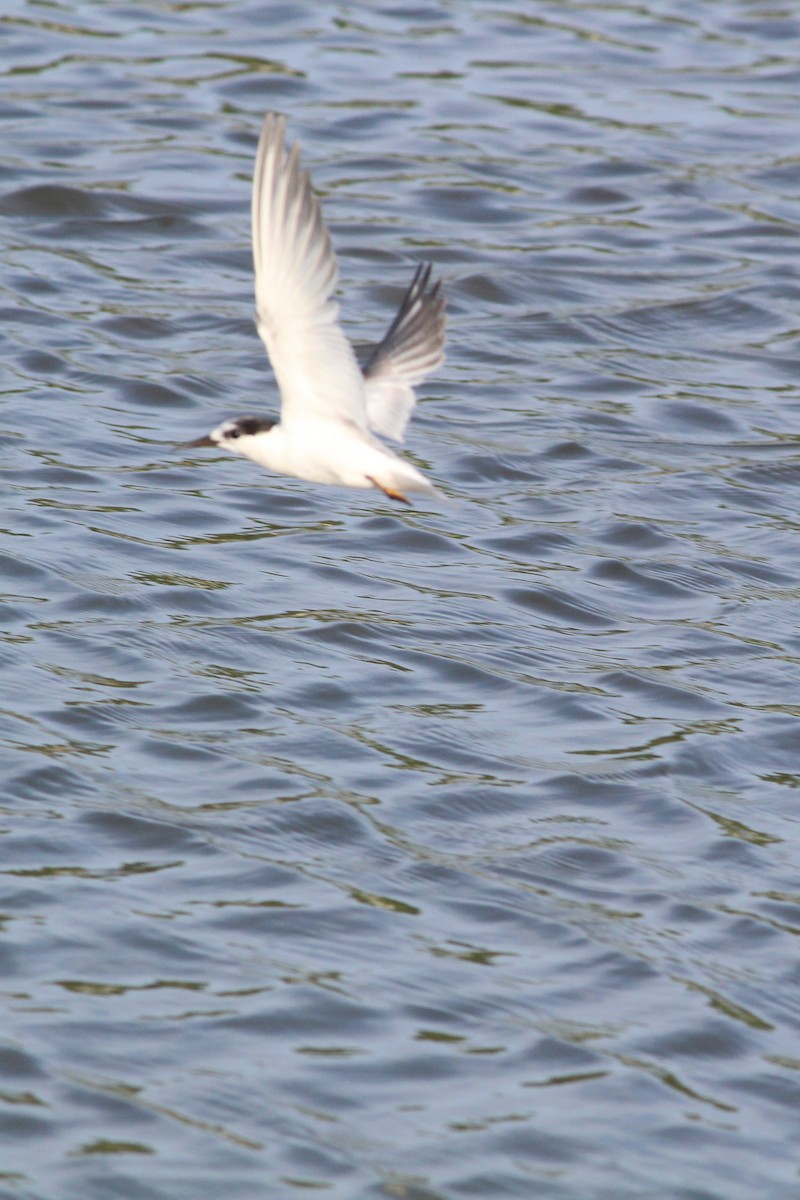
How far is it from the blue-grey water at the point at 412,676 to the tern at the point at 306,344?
1.30 meters

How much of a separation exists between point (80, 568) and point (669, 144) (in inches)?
316

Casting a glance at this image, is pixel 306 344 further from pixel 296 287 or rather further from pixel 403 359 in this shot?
pixel 403 359

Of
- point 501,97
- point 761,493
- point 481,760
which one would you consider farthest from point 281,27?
point 481,760

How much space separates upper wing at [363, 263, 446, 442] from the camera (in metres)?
7.62

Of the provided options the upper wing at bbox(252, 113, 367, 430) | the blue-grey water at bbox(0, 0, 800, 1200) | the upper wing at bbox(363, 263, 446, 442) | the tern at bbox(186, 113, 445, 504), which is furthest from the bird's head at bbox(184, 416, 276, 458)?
the blue-grey water at bbox(0, 0, 800, 1200)

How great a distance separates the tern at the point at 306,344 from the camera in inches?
255

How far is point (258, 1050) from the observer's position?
241 inches

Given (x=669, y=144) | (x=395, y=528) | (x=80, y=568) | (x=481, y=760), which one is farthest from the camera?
(x=669, y=144)

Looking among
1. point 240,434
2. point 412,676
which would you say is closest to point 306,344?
point 240,434

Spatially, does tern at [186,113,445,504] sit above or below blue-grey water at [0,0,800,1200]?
above

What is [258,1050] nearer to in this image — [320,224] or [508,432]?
[320,224]

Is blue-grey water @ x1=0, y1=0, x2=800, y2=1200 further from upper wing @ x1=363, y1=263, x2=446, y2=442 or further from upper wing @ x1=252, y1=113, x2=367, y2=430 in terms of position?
upper wing @ x1=252, y1=113, x2=367, y2=430

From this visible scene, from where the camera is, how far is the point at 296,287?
260 inches

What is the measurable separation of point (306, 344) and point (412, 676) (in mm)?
2268
